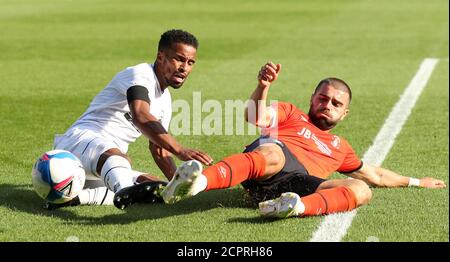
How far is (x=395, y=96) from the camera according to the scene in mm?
13719

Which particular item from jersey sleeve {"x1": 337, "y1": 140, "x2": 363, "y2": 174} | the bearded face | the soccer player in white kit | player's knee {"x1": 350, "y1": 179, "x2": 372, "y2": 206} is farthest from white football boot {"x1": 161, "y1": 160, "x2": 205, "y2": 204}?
jersey sleeve {"x1": 337, "y1": 140, "x2": 363, "y2": 174}

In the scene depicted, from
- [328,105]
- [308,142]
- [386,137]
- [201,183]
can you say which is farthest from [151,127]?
[386,137]

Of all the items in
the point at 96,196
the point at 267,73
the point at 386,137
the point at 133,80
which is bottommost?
the point at 386,137

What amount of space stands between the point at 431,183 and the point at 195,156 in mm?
2626

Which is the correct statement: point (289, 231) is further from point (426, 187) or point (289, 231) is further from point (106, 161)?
point (426, 187)

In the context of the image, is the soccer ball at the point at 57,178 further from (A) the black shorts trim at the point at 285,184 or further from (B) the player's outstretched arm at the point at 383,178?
(B) the player's outstretched arm at the point at 383,178

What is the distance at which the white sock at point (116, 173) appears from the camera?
696 centimetres

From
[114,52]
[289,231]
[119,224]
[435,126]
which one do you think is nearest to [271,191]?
[289,231]

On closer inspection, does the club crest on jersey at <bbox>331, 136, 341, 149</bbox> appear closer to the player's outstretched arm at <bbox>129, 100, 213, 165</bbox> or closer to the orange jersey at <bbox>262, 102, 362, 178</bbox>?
the orange jersey at <bbox>262, 102, 362, 178</bbox>

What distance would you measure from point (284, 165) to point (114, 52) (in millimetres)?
11928

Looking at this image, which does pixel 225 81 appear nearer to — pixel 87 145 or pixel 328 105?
pixel 328 105

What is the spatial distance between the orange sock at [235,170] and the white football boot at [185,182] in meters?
0.16

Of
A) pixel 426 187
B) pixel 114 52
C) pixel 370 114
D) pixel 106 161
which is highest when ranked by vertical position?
pixel 106 161

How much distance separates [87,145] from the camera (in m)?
7.48
